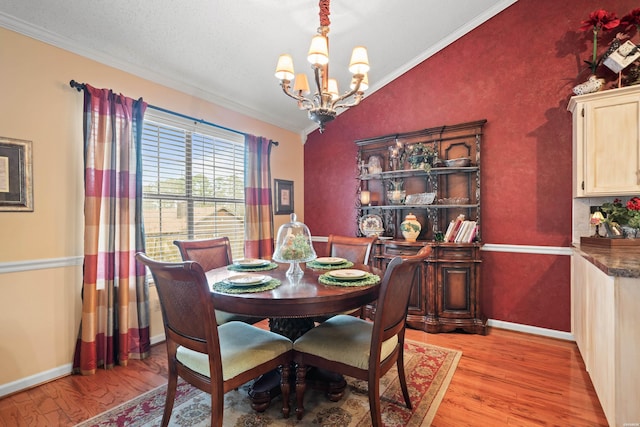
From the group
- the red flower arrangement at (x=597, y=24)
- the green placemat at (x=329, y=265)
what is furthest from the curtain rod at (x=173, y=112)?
the red flower arrangement at (x=597, y=24)

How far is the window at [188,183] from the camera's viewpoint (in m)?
2.94

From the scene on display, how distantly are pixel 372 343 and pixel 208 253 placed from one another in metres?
1.64

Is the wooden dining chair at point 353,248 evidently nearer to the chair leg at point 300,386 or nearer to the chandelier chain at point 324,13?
the chair leg at point 300,386

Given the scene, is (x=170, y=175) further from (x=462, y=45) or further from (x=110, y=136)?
(x=462, y=45)

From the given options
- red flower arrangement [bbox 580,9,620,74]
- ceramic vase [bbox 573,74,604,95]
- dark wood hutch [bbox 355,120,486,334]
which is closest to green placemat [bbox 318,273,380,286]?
dark wood hutch [bbox 355,120,486,334]

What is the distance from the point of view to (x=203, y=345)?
147 centimetres

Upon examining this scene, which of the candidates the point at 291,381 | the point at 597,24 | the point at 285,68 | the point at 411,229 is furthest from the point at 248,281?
the point at 597,24

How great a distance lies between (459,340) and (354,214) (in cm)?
198

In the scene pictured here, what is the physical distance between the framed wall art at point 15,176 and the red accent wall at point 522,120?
330cm

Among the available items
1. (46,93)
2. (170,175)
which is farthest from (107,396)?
(46,93)

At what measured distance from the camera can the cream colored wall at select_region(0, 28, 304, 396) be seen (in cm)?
211

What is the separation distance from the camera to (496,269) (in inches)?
131

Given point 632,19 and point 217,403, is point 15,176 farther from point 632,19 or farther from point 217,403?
point 632,19

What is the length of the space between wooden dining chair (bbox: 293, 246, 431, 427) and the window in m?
1.97
